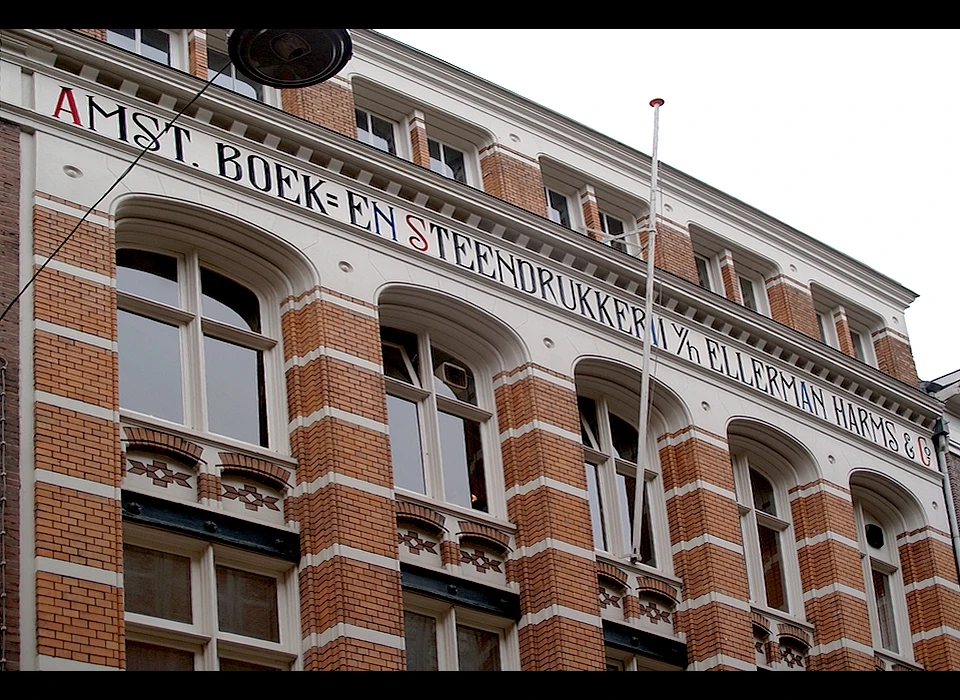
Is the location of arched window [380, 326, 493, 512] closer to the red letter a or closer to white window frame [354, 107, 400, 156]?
white window frame [354, 107, 400, 156]

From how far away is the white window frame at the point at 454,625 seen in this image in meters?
20.2

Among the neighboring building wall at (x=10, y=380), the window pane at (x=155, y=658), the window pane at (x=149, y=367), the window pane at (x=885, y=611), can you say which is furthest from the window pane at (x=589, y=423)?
the neighboring building wall at (x=10, y=380)

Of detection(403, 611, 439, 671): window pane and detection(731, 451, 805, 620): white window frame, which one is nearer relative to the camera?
detection(403, 611, 439, 671): window pane

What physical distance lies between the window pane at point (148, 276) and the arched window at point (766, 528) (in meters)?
9.21

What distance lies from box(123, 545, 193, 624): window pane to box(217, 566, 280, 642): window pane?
1.53 ft

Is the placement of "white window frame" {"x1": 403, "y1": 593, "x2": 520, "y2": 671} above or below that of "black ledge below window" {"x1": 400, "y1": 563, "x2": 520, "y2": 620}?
below

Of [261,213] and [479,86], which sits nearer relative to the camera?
[261,213]

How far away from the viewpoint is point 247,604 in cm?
1889

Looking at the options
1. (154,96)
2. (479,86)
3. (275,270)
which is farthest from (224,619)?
(479,86)

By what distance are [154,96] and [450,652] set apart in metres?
7.40

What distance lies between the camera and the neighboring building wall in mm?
16062

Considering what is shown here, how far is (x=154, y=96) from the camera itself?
21.1 metres

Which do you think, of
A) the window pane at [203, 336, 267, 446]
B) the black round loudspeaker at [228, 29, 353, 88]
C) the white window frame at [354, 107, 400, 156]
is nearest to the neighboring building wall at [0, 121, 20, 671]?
the window pane at [203, 336, 267, 446]
